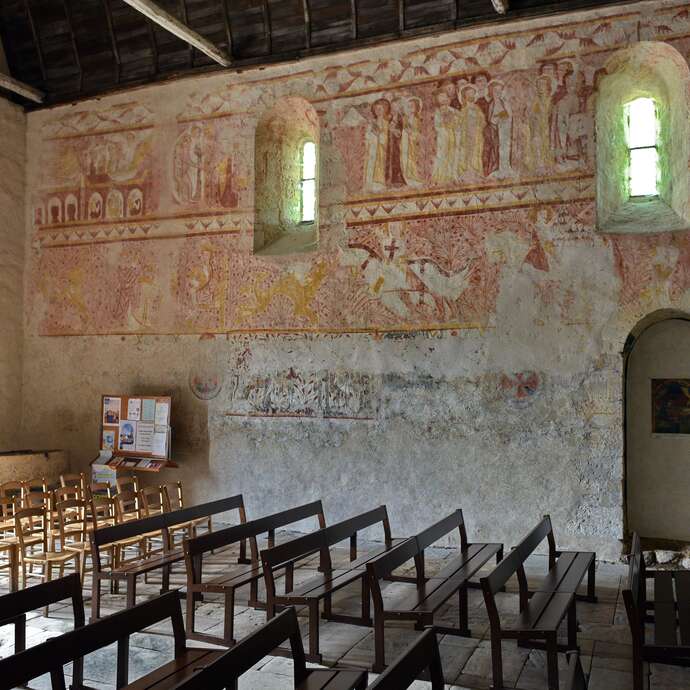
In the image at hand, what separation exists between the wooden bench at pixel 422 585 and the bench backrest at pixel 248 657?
4.74 feet

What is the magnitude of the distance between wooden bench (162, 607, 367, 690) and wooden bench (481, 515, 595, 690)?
1228 millimetres

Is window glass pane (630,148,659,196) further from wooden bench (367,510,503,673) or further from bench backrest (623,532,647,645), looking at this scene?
bench backrest (623,532,647,645)

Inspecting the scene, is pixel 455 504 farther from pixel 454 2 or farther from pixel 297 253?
pixel 454 2

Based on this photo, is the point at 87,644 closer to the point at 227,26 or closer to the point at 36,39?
the point at 227,26

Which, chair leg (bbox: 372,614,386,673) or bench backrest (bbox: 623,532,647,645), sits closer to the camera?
bench backrest (bbox: 623,532,647,645)

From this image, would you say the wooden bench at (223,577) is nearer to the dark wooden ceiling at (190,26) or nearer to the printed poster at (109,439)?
the printed poster at (109,439)

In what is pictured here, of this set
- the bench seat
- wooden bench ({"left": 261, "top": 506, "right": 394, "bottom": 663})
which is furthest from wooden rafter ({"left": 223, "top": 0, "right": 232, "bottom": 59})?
the bench seat

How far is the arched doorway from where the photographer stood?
32.7ft

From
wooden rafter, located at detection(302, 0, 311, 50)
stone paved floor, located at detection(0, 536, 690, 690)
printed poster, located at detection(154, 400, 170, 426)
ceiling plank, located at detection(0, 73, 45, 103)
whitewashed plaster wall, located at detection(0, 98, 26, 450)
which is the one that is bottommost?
stone paved floor, located at detection(0, 536, 690, 690)

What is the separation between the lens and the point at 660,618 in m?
5.52

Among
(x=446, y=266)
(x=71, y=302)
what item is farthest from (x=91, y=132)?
(x=446, y=266)

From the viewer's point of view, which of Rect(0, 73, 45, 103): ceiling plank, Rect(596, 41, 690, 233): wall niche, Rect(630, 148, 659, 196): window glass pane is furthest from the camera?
Rect(0, 73, 45, 103): ceiling plank

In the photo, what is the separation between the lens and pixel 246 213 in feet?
39.6

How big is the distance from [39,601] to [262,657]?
152 cm
